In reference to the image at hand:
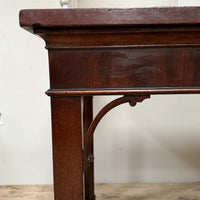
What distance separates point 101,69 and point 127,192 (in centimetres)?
95

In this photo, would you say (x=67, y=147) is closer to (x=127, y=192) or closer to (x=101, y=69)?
(x=101, y=69)

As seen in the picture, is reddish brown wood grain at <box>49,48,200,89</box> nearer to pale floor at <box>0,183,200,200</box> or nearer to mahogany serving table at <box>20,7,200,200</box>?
mahogany serving table at <box>20,7,200,200</box>

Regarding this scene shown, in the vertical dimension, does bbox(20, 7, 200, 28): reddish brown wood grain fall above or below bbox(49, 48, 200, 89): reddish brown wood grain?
above

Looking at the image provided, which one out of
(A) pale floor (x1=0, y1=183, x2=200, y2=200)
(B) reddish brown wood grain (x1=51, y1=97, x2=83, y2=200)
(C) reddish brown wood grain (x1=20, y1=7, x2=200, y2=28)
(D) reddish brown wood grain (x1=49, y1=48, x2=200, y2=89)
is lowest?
(A) pale floor (x1=0, y1=183, x2=200, y2=200)

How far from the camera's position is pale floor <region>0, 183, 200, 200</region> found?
47.2 inches

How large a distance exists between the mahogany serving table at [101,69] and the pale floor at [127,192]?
0.77 meters

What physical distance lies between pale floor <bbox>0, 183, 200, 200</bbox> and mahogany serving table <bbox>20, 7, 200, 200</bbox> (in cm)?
77

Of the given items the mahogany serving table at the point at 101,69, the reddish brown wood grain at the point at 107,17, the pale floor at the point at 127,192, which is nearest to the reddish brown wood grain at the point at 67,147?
the mahogany serving table at the point at 101,69

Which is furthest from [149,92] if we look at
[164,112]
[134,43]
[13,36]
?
[13,36]

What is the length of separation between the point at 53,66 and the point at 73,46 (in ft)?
0.21

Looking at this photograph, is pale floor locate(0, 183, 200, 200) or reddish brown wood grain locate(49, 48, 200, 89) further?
pale floor locate(0, 183, 200, 200)

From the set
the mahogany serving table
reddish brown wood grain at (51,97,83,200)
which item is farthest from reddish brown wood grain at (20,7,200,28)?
reddish brown wood grain at (51,97,83,200)

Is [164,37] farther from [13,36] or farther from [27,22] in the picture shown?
[13,36]

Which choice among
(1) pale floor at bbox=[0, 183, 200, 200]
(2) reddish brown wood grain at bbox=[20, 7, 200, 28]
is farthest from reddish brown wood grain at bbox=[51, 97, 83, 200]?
(1) pale floor at bbox=[0, 183, 200, 200]
